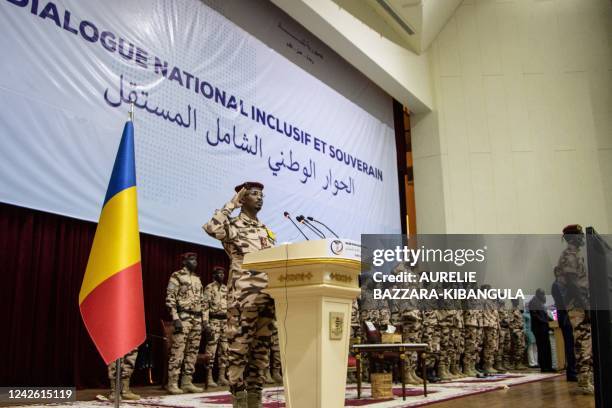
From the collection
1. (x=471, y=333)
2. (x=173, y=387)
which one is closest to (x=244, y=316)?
(x=173, y=387)

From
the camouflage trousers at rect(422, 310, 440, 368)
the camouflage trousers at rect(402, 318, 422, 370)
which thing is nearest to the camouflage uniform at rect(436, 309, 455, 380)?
the camouflage trousers at rect(422, 310, 440, 368)

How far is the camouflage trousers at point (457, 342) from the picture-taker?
6.73 metres

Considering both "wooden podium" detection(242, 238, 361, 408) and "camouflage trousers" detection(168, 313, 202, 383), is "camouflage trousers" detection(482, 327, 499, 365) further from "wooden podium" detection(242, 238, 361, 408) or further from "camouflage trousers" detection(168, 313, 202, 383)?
"wooden podium" detection(242, 238, 361, 408)

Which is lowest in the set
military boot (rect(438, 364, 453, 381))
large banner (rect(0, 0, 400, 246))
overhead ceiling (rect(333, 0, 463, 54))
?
military boot (rect(438, 364, 453, 381))

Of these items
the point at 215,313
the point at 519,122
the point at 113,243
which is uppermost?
the point at 519,122

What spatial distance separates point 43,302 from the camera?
4.82 metres

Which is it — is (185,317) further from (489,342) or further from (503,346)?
(503,346)

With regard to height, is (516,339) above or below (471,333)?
below

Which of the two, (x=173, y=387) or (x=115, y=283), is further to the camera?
(x=173, y=387)

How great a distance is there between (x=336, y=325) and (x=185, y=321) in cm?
311

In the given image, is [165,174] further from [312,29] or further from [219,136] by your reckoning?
[312,29]

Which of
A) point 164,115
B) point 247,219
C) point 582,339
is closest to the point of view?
point 247,219

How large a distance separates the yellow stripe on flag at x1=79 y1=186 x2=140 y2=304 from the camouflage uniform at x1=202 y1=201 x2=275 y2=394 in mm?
439

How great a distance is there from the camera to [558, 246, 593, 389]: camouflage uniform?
4.21m
